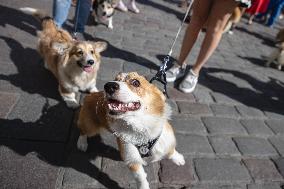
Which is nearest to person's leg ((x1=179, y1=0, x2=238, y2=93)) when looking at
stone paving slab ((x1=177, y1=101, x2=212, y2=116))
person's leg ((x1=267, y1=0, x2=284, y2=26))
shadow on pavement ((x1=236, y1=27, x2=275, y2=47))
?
stone paving slab ((x1=177, y1=101, x2=212, y2=116))

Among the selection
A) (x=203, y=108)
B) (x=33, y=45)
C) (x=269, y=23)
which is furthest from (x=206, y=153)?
(x=269, y=23)

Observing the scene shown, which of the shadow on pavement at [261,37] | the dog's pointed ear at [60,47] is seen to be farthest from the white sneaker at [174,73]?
the shadow on pavement at [261,37]

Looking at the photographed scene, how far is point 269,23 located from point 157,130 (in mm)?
8229

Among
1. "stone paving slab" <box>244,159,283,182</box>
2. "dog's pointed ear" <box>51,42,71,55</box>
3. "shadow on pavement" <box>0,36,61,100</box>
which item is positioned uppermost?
"dog's pointed ear" <box>51,42,71,55</box>

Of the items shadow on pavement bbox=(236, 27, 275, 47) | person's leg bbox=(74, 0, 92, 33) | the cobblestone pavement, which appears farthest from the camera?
shadow on pavement bbox=(236, 27, 275, 47)

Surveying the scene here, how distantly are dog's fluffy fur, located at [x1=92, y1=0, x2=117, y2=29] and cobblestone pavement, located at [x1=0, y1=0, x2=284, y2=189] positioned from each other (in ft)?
1.33

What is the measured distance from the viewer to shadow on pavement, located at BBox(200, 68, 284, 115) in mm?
3955

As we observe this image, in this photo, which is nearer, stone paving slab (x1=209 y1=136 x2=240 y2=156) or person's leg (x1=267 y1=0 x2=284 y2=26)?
stone paving slab (x1=209 y1=136 x2=240 y2=156)

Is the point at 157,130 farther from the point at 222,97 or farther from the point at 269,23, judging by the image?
the point at 269,23

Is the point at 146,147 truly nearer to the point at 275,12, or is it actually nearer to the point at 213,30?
the point at 213,30

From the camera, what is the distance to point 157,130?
2.17 metres

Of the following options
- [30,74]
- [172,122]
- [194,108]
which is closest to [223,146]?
[172,122]

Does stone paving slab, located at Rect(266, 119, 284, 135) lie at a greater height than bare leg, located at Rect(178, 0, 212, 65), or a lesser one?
lesser

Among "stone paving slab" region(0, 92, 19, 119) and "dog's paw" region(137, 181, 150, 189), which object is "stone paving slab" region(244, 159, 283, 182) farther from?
"stone paving slab" region(0, 92, 19, 119)
